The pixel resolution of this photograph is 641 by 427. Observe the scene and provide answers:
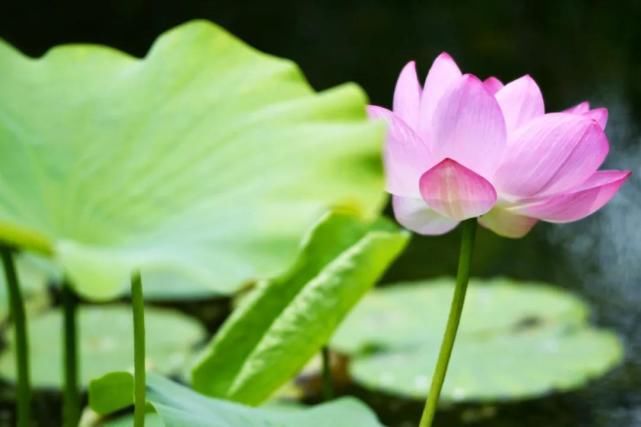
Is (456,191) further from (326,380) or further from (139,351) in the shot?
(326,380)

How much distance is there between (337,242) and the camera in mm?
654

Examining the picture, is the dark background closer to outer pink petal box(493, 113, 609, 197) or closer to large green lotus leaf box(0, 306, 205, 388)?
large green lotus leaf box(0, 306, 205, 388)

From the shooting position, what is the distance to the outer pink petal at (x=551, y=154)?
0.44 meters

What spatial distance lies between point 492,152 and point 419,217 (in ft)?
0.17

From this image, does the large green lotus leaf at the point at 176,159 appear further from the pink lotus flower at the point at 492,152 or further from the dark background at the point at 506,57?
the dark background at the point at 506,57

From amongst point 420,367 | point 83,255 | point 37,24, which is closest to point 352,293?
point 83,255

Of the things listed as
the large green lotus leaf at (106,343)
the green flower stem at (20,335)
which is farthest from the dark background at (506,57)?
the green flower stem at (20,335)

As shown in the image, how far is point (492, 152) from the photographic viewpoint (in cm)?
45

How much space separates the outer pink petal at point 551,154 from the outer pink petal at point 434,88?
0.03 meters

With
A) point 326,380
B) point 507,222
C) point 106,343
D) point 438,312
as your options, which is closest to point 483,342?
point 438,312

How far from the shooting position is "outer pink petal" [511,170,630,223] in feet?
1.50

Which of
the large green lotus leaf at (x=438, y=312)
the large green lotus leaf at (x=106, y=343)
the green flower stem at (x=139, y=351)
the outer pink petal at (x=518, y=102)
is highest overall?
the outer pink petal at (x=518, y=102)

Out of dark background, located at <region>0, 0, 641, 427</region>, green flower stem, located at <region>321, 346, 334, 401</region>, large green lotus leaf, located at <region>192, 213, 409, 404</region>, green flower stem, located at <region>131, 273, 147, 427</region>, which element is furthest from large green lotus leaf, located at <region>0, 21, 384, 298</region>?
dark background, located at <region>0, 0, 641, 427</region>

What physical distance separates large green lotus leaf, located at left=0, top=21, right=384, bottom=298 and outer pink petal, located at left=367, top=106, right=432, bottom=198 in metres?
0.02
